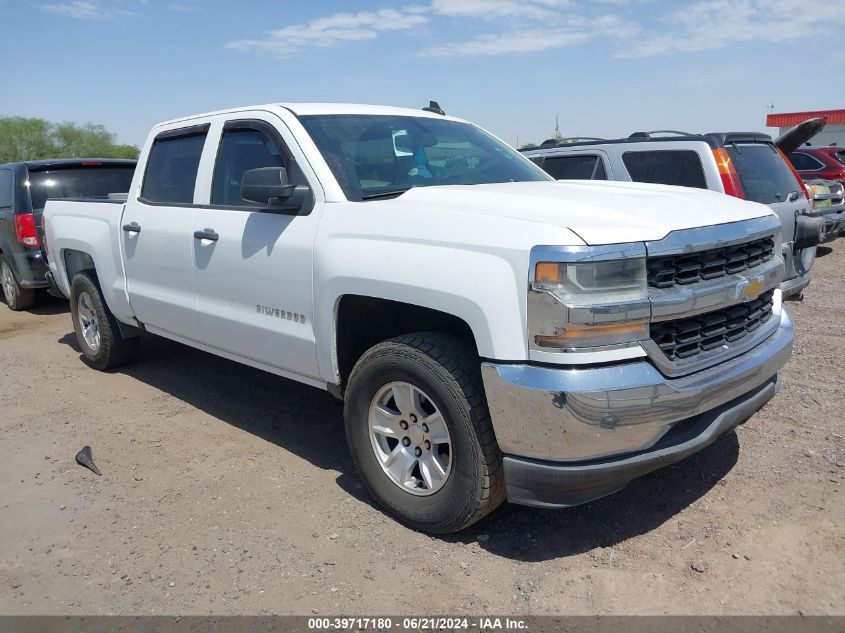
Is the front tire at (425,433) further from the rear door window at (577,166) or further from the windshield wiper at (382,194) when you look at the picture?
the rear door window at (577,166)

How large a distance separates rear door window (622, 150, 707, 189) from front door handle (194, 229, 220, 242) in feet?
14.1

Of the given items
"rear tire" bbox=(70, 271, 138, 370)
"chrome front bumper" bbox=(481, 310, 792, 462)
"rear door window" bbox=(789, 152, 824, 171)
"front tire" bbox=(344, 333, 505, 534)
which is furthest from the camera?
"rear door window" bbox=(789, 152, 824, 171)

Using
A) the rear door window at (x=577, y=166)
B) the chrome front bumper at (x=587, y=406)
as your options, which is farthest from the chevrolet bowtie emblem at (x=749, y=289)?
the rear door window at (x=577, y=166)

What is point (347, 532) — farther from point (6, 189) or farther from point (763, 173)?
point (6, 189)

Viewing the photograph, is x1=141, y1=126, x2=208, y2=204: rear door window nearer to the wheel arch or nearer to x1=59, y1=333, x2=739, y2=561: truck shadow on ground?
x1=59, y1=333, x2=739, y2=561: truck shadow on ground

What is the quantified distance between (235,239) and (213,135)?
0.85 meters

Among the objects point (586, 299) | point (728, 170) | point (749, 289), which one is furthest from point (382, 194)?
point (728, 170)

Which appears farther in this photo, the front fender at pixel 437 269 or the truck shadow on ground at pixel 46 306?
the truck shadow on ground at pixel 46 306

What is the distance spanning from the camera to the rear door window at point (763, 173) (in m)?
6.48

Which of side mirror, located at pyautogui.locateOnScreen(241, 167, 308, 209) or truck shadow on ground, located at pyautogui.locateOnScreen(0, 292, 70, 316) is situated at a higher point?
side mirror, located at pyautogui.locateOnScreen(241, 167, 308, 209)

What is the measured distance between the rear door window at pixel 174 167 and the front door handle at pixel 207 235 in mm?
375

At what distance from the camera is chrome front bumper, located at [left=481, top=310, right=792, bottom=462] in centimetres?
263

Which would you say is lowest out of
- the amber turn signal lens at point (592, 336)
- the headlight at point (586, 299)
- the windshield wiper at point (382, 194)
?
the amber turn signal lens at point (592, 336)

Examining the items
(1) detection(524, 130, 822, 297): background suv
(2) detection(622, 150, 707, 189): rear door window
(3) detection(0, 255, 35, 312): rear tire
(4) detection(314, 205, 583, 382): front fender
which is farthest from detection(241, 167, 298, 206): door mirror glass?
(3) detection(0, 255, 35, 312): rear tire
